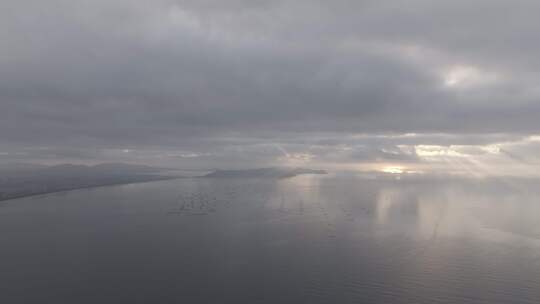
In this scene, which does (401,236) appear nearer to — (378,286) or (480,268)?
(480,268)

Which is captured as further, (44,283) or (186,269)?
(186,269)

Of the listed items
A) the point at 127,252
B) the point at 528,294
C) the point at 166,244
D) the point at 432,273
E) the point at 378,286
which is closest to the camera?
the point at 528,294

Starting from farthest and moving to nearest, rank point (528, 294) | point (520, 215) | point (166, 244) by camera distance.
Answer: point (520, 215), point (166, 244), point (528, 294)

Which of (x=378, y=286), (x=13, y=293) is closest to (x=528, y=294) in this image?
(x=378, y=286)

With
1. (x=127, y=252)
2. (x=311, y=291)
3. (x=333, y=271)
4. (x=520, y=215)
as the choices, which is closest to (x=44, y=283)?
(x=127, y=252)

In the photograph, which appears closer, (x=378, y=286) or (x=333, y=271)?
(x=378, y=286)

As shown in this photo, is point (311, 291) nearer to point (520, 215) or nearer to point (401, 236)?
point (401, 236)

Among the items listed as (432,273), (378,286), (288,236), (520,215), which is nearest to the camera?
(378,286)

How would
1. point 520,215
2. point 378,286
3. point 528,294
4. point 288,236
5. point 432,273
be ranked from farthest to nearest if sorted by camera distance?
point 520,215 → point 288,236 → point 432,273 → point 378,286 → point 528,294
